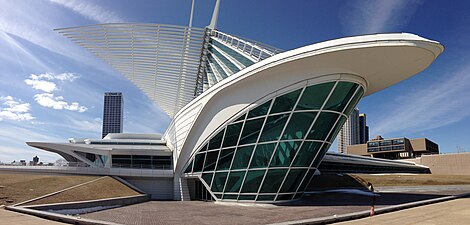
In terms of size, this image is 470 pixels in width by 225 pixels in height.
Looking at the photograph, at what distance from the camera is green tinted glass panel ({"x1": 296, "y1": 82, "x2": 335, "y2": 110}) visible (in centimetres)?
2180

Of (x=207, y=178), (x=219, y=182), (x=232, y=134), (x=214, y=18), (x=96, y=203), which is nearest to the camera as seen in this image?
(x=96, y=203)

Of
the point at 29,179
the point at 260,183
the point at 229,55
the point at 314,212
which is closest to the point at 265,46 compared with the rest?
the point at 229,55

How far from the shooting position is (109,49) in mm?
31688

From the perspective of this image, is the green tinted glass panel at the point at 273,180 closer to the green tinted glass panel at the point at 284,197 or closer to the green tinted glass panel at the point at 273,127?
the green tinted glass panel at the point at 284,197

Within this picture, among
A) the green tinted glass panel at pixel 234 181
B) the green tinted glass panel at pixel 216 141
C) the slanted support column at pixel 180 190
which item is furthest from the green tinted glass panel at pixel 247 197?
the slanted support column at pixel 180 190

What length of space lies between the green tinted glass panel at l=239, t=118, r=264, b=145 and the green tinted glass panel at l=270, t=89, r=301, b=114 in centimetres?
125

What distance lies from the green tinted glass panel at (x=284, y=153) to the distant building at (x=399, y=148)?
294 ft

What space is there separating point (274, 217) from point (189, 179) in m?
16.3

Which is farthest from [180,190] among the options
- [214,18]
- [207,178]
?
[214,18]

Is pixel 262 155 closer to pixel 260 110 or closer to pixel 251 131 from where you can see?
pixel 251 131

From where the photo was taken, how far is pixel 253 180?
23219mm

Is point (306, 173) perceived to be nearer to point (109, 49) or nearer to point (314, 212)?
point (314, 212)

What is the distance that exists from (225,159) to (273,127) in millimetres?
4810

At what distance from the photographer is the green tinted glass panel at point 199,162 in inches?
1077
